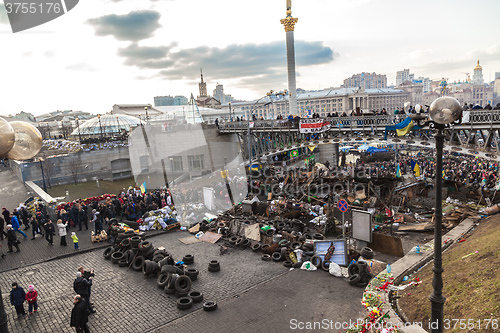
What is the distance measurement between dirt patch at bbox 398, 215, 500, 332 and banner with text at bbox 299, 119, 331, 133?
18.6 meters

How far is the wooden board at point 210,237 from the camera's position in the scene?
17250mm

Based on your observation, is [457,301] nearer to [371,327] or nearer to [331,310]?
[371,327]

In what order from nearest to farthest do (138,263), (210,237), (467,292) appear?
(467,292)
(138,263)
(210,237)

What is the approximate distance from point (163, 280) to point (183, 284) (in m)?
1.11

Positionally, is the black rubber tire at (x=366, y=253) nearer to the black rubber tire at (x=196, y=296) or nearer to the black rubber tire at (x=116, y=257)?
the black rubber tire at (x=196, y=296)

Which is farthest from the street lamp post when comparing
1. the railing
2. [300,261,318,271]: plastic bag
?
the railing

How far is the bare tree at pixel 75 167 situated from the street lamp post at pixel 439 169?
43.3m

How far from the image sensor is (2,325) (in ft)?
15.6

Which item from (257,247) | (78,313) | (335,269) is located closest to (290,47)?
(257,247)

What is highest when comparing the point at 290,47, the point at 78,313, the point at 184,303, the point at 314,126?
the point at 290,47

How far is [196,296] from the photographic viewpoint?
11266 millimetres

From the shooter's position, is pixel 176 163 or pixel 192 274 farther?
pixel 176 163

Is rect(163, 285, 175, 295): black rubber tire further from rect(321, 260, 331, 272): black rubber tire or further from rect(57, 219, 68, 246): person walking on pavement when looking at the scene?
rect(57, 219, 68, 246): person walking on pavement

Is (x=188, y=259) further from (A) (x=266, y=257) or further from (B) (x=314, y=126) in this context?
(B) (x=314, y=126)
